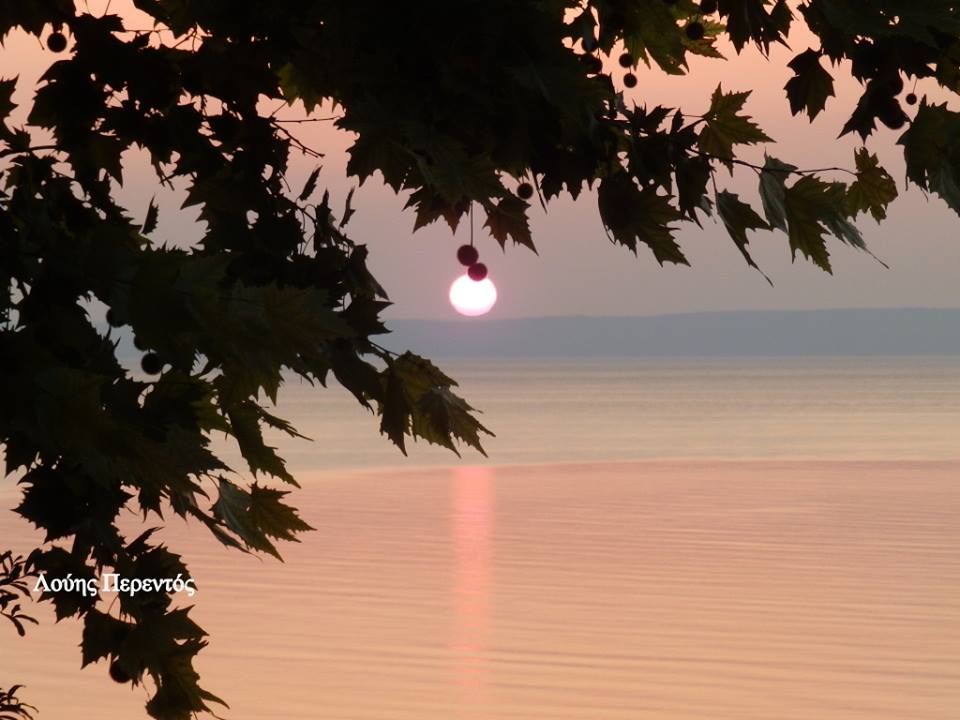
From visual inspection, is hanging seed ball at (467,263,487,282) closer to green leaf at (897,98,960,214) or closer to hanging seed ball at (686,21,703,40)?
hanging seed ball at (686,21,703,40)

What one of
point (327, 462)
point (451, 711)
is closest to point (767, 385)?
point (327, 462)

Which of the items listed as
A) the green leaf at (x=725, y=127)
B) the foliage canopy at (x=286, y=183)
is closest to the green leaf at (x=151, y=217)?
the foliage canopy at (x=286, y=183)

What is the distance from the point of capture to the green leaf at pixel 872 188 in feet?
9.98

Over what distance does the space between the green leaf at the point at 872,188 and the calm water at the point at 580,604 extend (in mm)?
9041

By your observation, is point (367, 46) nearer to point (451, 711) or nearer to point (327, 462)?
point (451, 711)

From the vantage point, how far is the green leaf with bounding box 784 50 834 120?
9.59ft

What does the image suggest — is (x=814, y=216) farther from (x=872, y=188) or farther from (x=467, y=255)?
(x=467, y=255)

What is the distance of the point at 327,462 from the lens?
43.4m

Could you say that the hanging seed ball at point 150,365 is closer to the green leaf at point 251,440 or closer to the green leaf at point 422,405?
the green leaf at point 251,440

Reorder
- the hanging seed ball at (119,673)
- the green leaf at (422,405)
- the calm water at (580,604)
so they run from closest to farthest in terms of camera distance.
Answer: the green leaf at (422,405) → the hanging seed ball at (119,673) → the calm water at (580,604)

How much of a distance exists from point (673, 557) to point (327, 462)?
23.5 meters

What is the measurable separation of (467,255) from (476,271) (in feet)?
0.17

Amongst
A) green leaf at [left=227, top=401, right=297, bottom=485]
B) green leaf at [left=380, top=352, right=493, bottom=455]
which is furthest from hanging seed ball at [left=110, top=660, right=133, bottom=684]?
green leaf at [left=380, top=352, right=493, bottom=455]

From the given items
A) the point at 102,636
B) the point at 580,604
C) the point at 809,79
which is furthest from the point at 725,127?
the point at 580,604
